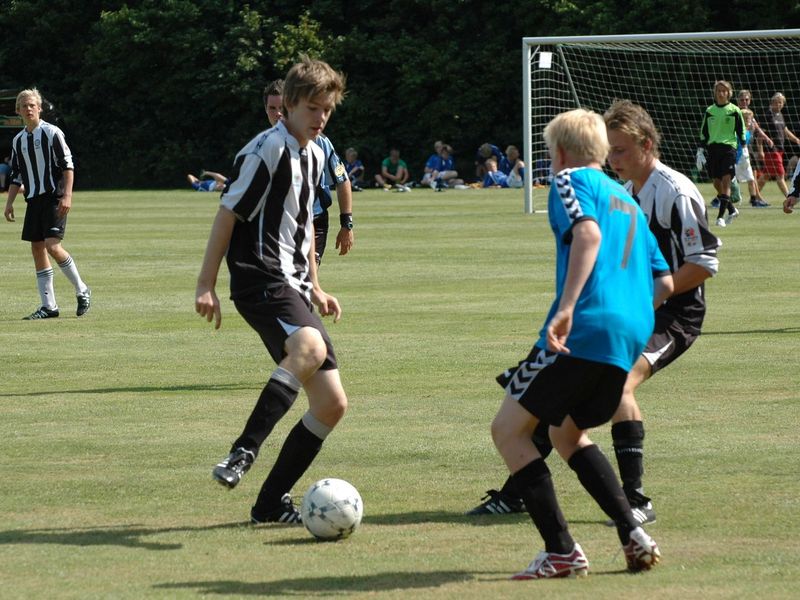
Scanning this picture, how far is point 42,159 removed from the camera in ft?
45.6

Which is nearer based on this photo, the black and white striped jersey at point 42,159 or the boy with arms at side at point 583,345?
the boy with arms at side at point 583,345

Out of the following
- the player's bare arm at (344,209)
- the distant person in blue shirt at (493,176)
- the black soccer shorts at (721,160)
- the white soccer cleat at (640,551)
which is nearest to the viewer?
the white soccer cleat at (640,551)

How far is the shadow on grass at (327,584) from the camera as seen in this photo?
195 inches

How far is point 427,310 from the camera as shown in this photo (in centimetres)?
1355

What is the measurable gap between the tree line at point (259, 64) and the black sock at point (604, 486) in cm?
4112

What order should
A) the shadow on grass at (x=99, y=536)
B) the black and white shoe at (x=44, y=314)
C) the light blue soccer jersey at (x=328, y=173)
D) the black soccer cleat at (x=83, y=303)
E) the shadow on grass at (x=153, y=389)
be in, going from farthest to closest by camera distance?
the black soccer cleat at (x=83, y=303), the black and white shoe at (x=44, y=314), the light blue soccer jersey at (x=328, y=173), the shadow on grass at (x=153, y=389), the shadow on grass at (x=99, y=536)

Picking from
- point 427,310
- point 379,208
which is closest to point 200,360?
point 427,310

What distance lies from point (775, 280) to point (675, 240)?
958cm

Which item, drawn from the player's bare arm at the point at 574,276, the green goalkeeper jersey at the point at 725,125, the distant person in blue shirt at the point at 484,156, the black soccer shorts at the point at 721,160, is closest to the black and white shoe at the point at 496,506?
the player's bare arm at the point at 574,276

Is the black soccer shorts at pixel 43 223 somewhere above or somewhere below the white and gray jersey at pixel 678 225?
below

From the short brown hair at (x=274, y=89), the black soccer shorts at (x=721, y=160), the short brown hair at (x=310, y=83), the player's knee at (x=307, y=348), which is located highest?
the short brown hair at (x=310, y=83)

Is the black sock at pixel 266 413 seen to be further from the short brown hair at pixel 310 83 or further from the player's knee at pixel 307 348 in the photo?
the short brown hair at pixel 310 83

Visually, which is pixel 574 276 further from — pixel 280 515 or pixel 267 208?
pixel 280 515

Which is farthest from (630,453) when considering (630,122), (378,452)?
(378,452)
